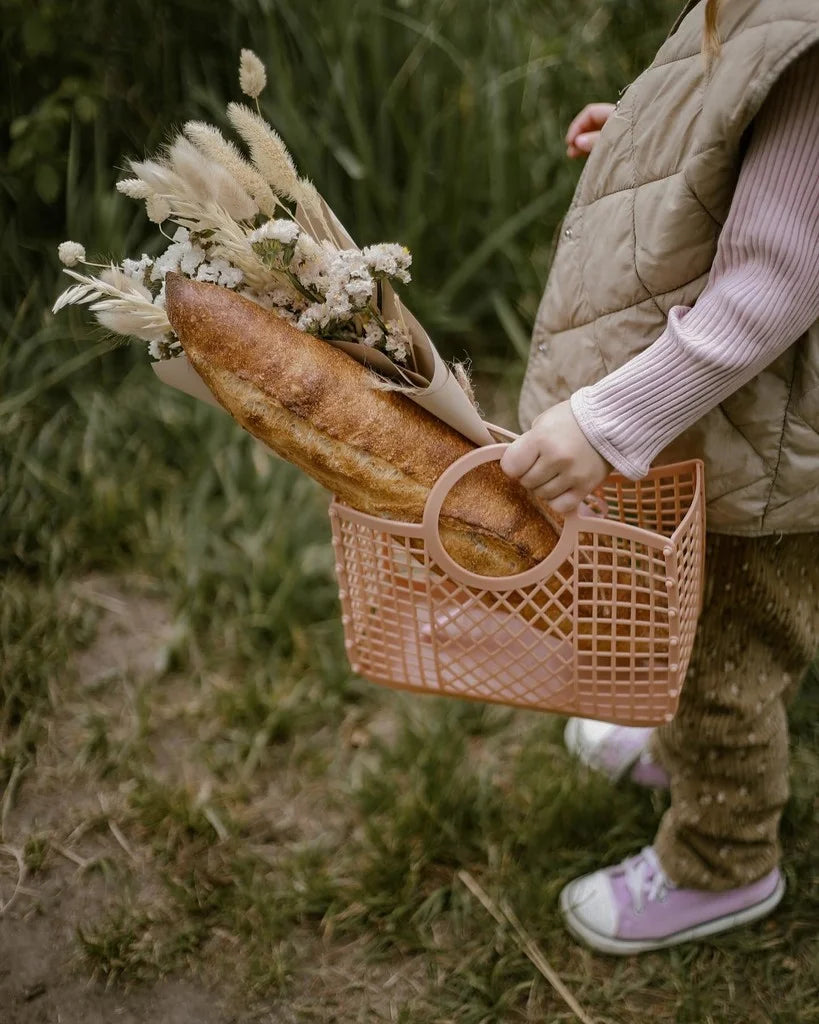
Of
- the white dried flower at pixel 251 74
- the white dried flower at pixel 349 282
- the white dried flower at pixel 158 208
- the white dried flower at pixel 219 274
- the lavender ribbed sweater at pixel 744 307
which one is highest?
the white dried flower at pixel 251 74

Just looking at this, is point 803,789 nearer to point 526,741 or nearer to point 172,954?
point 526,741

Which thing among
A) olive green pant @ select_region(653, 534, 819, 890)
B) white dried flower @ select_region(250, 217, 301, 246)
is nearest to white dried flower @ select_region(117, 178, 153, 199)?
white dried flower @ select_region(250, 217, 301, 246)

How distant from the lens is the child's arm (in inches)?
41.0

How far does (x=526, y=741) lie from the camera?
2025mm

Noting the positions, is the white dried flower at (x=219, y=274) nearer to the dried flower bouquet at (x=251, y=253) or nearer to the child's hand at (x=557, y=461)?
the dried flower bouquet at (x=251, y=253)

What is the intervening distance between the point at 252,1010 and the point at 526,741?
0.70 meters

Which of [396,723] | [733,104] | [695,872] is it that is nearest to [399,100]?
[396,723]

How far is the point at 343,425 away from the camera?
1.13 meters

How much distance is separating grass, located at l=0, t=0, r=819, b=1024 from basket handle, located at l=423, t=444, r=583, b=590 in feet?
2.02

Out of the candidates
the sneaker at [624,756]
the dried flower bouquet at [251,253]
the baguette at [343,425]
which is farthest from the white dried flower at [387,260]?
the sneaker at [624,756]

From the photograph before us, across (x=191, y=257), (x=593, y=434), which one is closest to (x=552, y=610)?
(x=593, y=434)

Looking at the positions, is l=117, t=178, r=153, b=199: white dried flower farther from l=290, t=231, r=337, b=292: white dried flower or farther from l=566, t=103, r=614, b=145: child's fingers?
l=566, t=103, r=614, b=145: child's fingers

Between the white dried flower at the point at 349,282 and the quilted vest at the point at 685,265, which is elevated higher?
the white dried flower at the point at 349,282

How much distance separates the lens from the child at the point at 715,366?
3.46 ft
